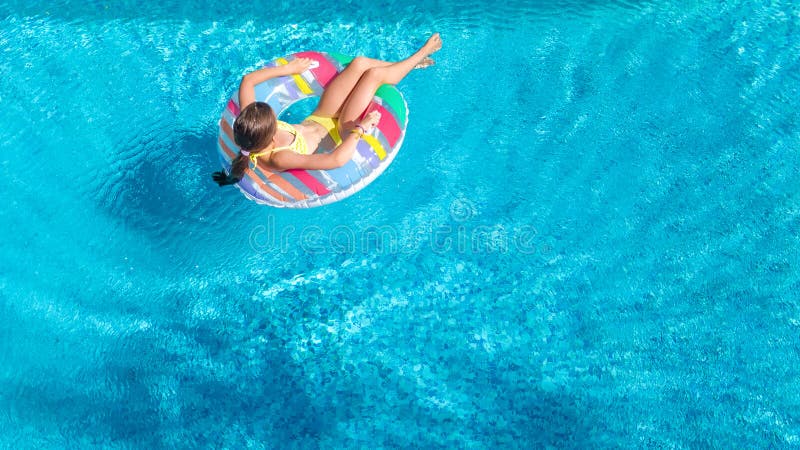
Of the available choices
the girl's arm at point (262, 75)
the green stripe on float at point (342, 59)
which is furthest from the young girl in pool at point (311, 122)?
the green stripe on float at point (342, 59)

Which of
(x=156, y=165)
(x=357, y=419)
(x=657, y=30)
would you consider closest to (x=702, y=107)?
(x=657, y=30)

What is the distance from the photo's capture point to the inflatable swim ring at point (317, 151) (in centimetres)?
489

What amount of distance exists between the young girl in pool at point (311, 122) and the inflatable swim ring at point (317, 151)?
7 cm

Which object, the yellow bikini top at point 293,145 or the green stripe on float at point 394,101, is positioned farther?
the green stripe on float at point 394,101

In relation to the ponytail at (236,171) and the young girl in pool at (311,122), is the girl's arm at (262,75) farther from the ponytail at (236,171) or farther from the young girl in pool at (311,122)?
the ponytail at (236,171)

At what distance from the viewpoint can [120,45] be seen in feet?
22.4

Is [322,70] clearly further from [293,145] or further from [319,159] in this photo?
[319,159]

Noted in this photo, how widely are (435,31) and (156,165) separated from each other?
9.14 ft

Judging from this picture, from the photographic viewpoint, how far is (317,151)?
520cm

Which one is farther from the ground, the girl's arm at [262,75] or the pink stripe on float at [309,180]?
the girl's arm at [262,75]

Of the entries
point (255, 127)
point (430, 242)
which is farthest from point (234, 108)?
point (430, 242)

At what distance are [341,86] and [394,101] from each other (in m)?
0.40

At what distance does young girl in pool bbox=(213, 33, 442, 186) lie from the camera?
4375 millimetres

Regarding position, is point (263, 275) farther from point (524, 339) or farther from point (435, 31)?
point (435, 31)
